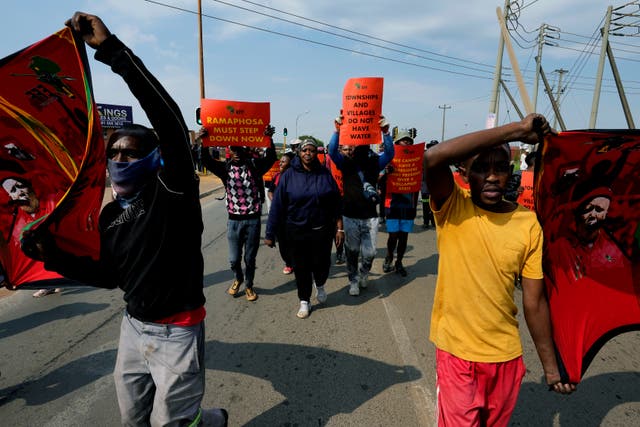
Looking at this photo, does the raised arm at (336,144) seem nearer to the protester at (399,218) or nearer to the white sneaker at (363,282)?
the protester at (399,218)

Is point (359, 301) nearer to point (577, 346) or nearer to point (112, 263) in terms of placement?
point (577, 346)

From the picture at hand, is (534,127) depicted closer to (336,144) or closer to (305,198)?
(305,198)

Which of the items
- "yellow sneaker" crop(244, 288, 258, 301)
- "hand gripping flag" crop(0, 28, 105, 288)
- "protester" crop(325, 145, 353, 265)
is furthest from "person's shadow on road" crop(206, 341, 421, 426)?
"protester" crop(325, 145, 353, 265)

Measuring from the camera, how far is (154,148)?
1.87 m

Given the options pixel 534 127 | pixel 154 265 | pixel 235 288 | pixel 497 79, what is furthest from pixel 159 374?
pixel 497 79

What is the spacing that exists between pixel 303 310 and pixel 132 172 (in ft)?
10.00

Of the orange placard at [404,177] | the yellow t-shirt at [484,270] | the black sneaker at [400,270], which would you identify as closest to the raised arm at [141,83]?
the yellow t-shirt at [484,270]

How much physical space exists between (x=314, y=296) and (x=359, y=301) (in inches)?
24.4

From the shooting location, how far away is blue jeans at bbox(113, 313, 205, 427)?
1.80 metres

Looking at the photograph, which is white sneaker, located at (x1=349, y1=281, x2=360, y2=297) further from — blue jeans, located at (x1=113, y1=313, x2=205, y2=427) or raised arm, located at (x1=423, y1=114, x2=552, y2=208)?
raised arm, located at (x1=423, y1=114, x2=552, y2=208)

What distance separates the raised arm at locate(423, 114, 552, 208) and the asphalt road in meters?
1.94

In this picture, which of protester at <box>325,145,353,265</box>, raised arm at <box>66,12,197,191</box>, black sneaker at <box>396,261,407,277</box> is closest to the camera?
raised arm at <box>66,12,197,191</box>

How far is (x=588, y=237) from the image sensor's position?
201 centimetres

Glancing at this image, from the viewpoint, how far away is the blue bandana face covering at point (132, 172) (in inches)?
68.0
